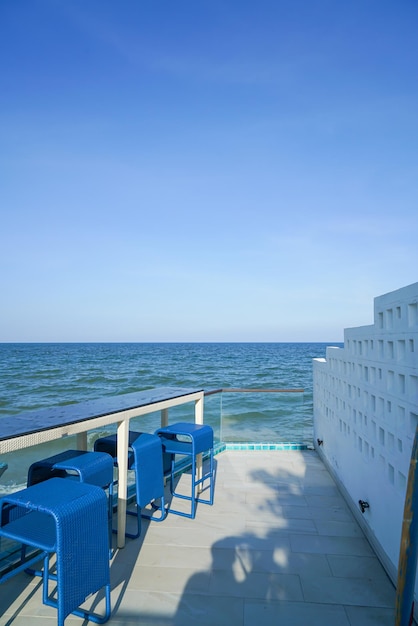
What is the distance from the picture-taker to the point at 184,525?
130 inches

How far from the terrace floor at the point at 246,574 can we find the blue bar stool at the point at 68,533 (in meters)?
0.46

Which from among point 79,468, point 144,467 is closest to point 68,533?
point 79,468

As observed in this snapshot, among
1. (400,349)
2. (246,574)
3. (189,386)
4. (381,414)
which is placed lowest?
(189,386)

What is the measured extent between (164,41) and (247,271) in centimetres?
929

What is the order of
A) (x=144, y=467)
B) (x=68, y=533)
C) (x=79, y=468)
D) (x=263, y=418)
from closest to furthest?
(x=68, y=533)
(x=79, y=468)
(x=144, y=467)
(x=263, y=418)

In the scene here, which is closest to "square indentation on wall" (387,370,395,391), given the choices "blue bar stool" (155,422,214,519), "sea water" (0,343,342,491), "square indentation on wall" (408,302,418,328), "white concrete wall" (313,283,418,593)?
"white concrete wall" (313,283,418,593)

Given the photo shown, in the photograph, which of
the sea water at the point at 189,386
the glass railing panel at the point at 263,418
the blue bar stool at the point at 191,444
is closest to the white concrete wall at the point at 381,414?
the blue bar stool at the point at 191,444

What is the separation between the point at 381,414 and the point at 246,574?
4.69 ft

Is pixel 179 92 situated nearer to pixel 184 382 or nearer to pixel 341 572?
pixel 341 572

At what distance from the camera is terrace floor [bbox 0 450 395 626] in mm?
2119

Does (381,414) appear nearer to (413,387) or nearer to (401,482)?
(401,482)

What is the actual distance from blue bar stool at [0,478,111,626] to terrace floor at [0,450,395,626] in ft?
1.50

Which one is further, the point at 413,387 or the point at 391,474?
the point at 391,474

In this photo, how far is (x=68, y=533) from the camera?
1.68 metres
